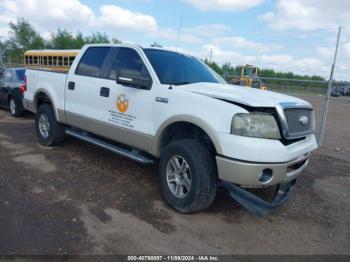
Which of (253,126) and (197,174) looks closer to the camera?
(253,126)

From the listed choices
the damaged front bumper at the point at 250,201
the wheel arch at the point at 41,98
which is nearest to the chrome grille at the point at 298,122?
the damaged front bumper at the point at 250,201

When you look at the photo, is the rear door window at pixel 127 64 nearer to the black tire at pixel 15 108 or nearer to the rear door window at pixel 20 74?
the black tire at pixel 15 108

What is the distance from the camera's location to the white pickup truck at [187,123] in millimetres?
3447

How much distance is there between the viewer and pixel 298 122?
12.6 feet

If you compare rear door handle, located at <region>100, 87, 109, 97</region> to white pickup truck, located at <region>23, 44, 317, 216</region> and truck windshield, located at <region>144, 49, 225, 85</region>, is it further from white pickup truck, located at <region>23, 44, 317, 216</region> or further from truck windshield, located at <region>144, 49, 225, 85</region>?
truck windshield, located at <region>144, 49, 225, 85</region>

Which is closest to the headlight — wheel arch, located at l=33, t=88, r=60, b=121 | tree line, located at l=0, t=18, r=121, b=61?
wheel arch, located at l=33, t=88, r=60, b=121

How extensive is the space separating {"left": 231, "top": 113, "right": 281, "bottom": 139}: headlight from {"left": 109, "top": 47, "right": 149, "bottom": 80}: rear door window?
1.59 meters

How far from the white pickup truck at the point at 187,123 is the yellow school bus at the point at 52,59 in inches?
322

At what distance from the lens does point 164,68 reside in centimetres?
459

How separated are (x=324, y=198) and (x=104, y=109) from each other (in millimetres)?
3513

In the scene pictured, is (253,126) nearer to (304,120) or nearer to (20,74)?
(304,120)

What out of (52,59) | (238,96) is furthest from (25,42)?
(238,96)

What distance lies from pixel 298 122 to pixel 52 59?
1376 centimetres

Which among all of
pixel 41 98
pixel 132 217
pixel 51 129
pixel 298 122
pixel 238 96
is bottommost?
pixel 132 217
